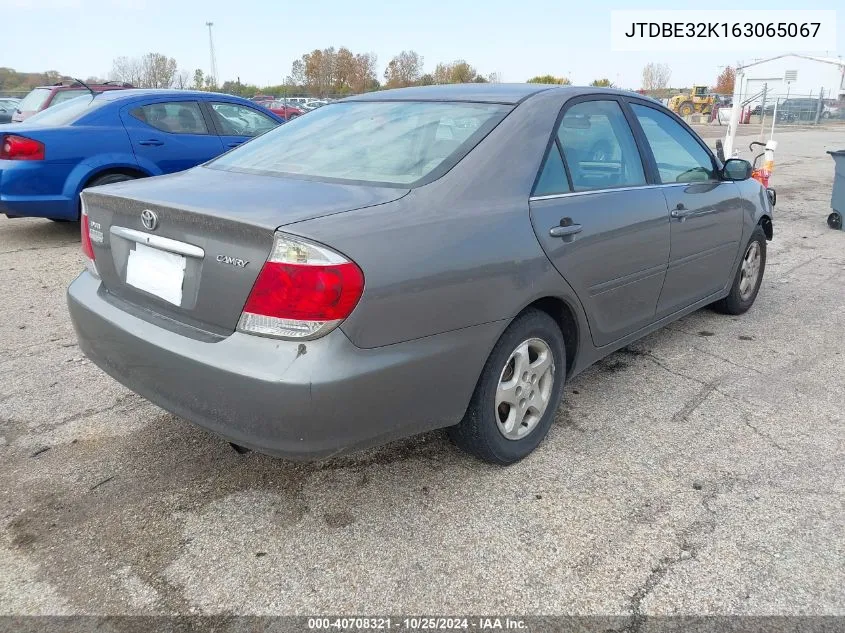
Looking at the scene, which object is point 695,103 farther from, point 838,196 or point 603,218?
point 603,218

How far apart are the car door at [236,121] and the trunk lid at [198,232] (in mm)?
4958

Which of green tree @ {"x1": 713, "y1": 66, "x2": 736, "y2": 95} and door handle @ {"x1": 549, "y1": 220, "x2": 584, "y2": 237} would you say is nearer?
door handle @ {"x1": 549, "y1": 220, "x2": 584, "y2": 237}

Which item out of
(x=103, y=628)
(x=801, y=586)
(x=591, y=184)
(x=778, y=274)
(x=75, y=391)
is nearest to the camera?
(x=103, y=628)

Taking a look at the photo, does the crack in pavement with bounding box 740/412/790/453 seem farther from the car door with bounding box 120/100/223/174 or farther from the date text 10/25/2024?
the car door with bounding box 120/100/223/174

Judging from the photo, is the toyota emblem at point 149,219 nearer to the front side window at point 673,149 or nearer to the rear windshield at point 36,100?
the front side window at point 673,149

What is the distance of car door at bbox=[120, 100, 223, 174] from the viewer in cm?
669

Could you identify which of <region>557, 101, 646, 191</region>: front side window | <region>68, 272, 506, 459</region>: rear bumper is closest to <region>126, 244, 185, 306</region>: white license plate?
<region>68, 272, 506, 459</region>: rear bumper

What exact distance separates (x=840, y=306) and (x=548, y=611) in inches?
166

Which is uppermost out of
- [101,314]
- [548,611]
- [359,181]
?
[359,181]

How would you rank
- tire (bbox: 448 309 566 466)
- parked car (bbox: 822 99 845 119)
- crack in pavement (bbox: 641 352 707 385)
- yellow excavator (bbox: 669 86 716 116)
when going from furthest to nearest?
1. parked car (bbox: 822 99 845 119)
2. yellow excavator (bbox: 669 86 716 116)
3. crack in pavement (bbox: 641 352 707 385)
4. tire (bbox: 448 309 566 466)

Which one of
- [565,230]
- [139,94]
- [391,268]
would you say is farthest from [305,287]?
[139,94]

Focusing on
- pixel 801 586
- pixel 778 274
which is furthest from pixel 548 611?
pixel 778 274

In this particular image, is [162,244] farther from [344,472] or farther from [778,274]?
[778,274]

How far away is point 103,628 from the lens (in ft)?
6.37
